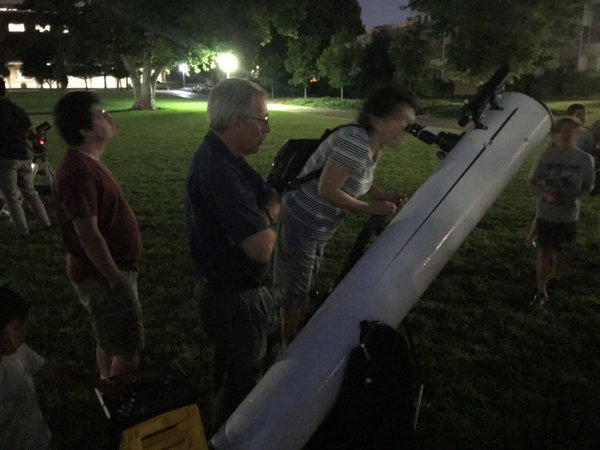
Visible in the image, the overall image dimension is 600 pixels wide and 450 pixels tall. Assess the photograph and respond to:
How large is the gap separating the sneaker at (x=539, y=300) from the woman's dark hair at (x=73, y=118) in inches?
139

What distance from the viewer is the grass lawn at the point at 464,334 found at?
9.25 feet

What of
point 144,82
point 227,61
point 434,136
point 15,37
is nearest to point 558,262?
point 434,136

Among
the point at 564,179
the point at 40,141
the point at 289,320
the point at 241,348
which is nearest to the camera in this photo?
the point at 241,348

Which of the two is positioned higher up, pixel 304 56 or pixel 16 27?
pixel 16 27

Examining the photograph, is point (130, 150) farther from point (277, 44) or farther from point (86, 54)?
point (277, 44)

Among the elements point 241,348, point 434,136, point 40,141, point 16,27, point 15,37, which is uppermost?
point 16,27

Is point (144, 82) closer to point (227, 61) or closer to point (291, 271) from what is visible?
point (227, 61)

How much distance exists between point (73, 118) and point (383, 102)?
143 cm

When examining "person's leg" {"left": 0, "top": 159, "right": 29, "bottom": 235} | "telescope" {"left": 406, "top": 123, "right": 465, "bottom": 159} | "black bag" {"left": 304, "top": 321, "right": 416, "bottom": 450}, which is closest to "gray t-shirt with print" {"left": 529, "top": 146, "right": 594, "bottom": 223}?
"telescope" {"left": 406, "top": 123, "right": 465, "bottom": 159}

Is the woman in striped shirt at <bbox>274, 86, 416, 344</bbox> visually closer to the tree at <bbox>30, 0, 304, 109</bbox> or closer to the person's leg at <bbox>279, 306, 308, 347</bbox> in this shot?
the person's leg at <bbox>279, 306, 308, 347</bbox>

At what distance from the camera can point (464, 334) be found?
12.2 feet

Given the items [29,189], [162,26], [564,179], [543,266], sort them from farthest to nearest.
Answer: [162,26] < [29,189] < [543,266] < [564,179]

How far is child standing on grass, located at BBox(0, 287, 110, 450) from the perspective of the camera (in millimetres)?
1887

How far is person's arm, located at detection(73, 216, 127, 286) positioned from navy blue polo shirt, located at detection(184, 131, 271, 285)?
509mm
